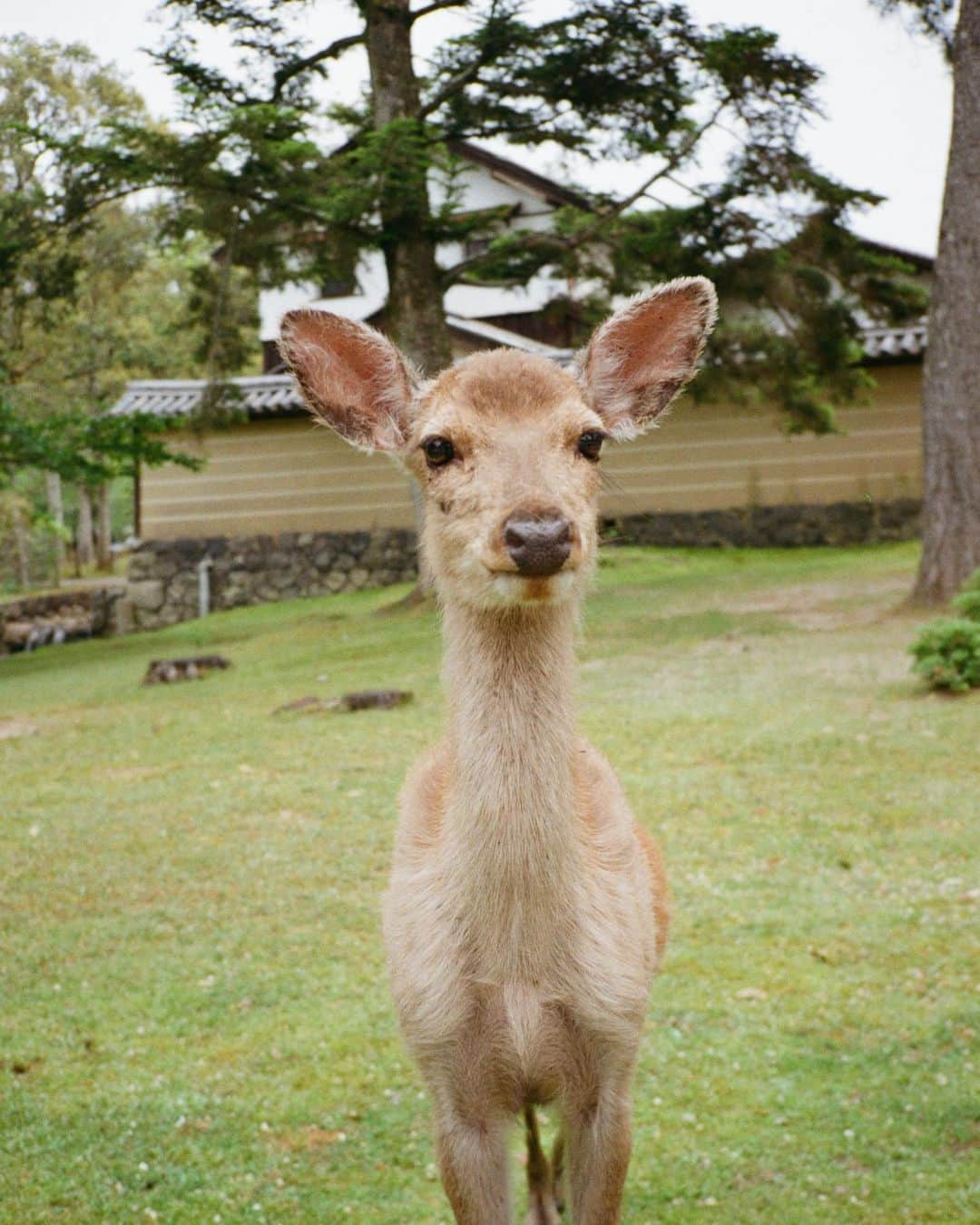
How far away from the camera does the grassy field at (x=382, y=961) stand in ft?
14.1

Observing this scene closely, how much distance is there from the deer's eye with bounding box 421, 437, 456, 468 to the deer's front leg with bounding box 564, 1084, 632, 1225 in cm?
154

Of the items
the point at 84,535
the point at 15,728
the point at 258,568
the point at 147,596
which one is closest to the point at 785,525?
the point at 258,568

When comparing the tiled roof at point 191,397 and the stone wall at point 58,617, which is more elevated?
the tiled roof at point 191,397

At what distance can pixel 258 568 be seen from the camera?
25109 mm

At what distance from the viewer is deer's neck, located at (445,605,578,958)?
3.12 m

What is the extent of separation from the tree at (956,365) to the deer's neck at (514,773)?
10539 mm

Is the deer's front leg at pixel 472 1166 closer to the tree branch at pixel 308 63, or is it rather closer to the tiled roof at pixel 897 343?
the tree branch at pixel 308 63

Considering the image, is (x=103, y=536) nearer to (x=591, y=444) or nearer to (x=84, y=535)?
(x=84, y=535)

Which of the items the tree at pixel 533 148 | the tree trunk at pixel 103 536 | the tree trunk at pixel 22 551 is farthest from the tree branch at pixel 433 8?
the tree trunk at pixel 103 536

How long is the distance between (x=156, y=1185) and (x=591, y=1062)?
1832 millimetres

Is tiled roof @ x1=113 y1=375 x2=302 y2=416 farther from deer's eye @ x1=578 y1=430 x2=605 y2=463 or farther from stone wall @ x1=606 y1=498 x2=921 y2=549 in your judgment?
deer's eye @ x1=578 y1=430 x2=605 y2=463

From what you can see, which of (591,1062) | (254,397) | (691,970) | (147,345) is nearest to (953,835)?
(691,970)

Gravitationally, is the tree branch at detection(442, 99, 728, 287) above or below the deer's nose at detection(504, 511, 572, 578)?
above

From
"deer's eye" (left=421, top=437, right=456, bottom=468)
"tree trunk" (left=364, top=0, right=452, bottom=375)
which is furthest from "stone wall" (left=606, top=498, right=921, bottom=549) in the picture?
"deer's eye" (left=421, top=437, right=456, bottom=468)
